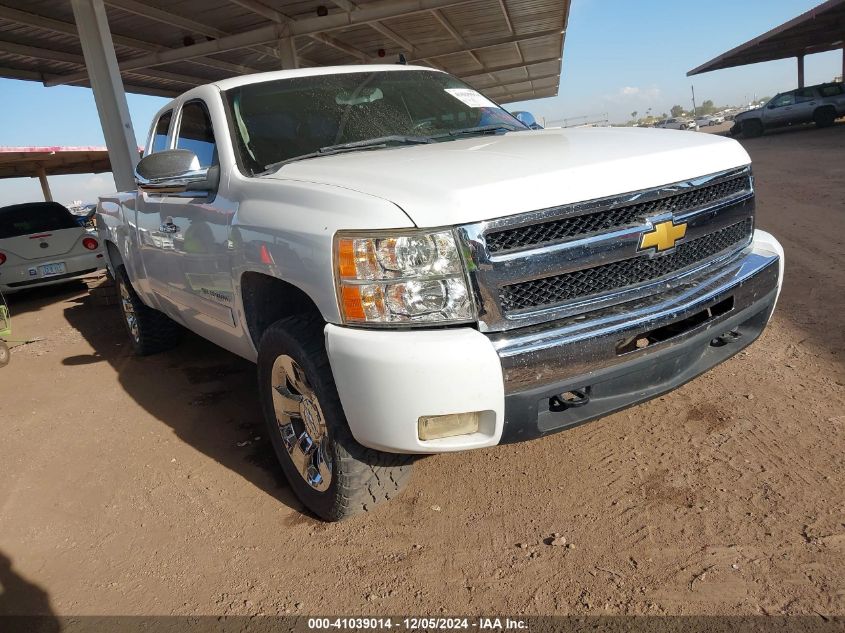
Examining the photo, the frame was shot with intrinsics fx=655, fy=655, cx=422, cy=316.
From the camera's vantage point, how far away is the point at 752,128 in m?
24.5

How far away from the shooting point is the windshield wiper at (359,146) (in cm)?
306

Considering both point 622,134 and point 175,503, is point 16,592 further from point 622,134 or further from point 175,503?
point 622,134

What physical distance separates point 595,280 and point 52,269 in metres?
9.61

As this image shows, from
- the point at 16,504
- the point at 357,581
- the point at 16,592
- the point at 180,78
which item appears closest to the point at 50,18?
the point at 180,78

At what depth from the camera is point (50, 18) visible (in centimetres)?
1156

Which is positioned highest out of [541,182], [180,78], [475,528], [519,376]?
[180,78]

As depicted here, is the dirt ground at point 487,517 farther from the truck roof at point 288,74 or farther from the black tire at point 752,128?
the black tire at point 752,128

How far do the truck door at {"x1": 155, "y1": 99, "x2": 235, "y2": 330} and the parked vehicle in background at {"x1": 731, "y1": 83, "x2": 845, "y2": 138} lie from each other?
24.2 m

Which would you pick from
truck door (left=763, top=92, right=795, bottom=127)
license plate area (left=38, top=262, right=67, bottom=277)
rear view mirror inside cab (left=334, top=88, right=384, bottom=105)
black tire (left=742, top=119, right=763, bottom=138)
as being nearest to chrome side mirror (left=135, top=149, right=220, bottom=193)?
rear view mirror inside cab (left=334, top=88, right=384, bottom=105)

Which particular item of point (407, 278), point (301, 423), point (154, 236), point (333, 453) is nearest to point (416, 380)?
point (407, 278)

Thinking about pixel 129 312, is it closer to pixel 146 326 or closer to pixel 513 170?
pixel 146 326

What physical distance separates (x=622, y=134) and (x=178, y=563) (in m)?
2.67

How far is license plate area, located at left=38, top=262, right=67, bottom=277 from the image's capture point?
9648 mm

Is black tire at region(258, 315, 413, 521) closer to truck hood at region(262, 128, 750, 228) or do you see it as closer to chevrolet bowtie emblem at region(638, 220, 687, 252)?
truck hood at region(262, 128, 750, 228)
